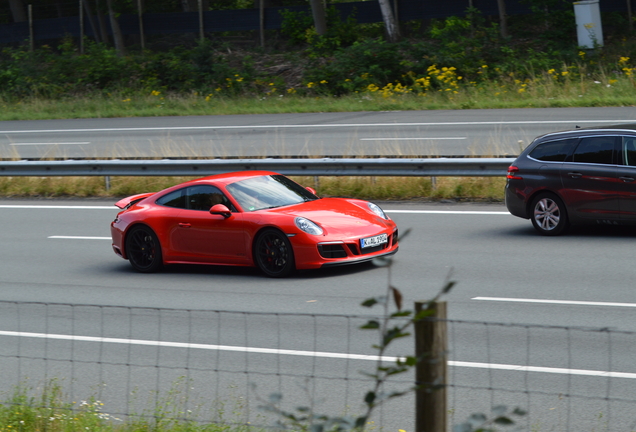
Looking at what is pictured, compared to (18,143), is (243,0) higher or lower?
higher

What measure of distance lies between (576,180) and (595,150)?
0.50m

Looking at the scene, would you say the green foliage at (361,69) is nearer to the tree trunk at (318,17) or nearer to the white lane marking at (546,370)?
the tree trunk at (318,17)

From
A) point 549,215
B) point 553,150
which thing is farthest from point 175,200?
point 553,150

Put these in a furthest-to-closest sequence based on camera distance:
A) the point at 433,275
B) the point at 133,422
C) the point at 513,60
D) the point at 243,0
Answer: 1. the point at 243,0
2. the point at 513,60
3. the point at 433,275
4. the point at 133,422

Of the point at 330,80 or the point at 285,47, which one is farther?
the point at 285,47

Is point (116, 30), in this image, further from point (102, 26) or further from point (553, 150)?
point (553, 150)

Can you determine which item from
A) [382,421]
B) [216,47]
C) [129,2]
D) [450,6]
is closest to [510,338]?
[382,421]

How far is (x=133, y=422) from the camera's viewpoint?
216 inches

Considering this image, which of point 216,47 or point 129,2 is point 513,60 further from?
point 129,2

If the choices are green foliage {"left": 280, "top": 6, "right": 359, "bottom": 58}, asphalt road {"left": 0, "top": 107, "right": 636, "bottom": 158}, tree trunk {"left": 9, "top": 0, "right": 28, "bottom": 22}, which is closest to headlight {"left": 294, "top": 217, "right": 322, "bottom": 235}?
asphalt road {"left": 0, "top": 107, "right": 636, "bottom": 158}

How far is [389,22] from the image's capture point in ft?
119

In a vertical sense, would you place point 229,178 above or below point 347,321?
above

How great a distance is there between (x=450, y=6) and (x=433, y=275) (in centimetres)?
2908

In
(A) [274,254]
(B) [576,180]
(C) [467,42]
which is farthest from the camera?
(C) [467,42]
